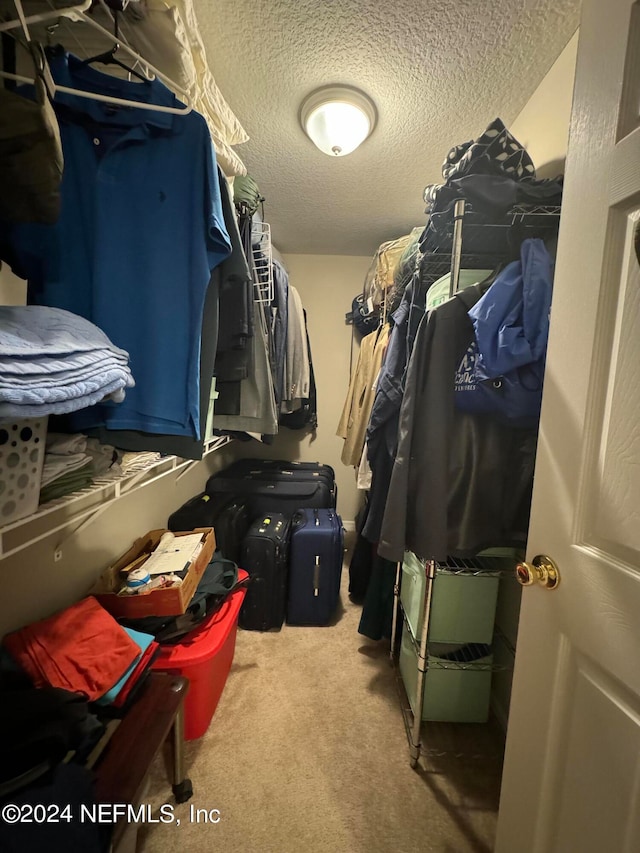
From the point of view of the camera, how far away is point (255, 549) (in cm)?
171

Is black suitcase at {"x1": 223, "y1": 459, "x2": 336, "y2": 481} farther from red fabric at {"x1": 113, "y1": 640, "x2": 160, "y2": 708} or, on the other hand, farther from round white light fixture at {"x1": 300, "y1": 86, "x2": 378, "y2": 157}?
round white light fixture at {"x1": 300, "y1": 86, "x2": 378, "y2": 157}

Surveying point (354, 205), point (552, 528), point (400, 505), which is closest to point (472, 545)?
point (400, 505)

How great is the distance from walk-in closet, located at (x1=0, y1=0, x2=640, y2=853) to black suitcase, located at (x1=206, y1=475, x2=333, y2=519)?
1.12ft

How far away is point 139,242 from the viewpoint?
0.75m

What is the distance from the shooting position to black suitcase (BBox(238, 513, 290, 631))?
1708 mm

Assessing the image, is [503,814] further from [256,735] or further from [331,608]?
[331,608]

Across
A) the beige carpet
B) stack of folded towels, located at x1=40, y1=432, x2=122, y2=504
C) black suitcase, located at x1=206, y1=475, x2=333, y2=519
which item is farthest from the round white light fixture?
the beige carpet

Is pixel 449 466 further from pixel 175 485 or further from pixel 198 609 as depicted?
pixel 175 485

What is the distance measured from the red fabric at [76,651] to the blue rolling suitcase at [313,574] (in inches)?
36.5

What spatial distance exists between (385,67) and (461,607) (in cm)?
194

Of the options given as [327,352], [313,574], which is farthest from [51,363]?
[327,352]

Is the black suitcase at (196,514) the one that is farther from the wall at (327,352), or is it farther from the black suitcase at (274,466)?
the wall at (327,352)

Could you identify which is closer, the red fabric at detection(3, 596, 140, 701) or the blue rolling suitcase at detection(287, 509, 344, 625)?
the red fabric at detection(3, 596, 140, 701)

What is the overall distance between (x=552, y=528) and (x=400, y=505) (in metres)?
0.44
